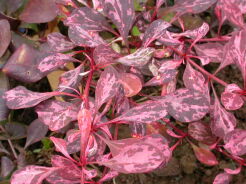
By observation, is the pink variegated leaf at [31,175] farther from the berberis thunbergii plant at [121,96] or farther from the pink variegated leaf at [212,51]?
the pink variegated leaf at [212,51]

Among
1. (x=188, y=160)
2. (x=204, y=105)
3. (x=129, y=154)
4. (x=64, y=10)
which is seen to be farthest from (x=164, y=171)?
(x=64, y=10)

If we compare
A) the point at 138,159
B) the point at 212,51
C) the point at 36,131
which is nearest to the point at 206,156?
the point at 212,51

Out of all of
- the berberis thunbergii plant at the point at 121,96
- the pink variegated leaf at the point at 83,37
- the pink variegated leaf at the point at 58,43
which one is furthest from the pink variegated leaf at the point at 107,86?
the pink variegated leaf at the point at 58,43

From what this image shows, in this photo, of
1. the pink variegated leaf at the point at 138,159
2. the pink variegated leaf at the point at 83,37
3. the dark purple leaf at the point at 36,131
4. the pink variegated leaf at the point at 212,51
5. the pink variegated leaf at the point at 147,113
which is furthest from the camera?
the dark purple leaf at the point at 36,131

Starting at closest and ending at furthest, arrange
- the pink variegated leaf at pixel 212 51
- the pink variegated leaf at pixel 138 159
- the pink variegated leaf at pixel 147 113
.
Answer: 1. the pink variegated leaf at pixel 138 159
2. the pink variegated leaf at pixel 147 113
3. the pink variegated leaf at pixel 212 51

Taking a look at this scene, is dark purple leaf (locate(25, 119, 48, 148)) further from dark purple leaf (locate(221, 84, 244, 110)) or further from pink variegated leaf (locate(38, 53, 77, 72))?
dark purple leaf (locate(221, 84, 244, 110))
